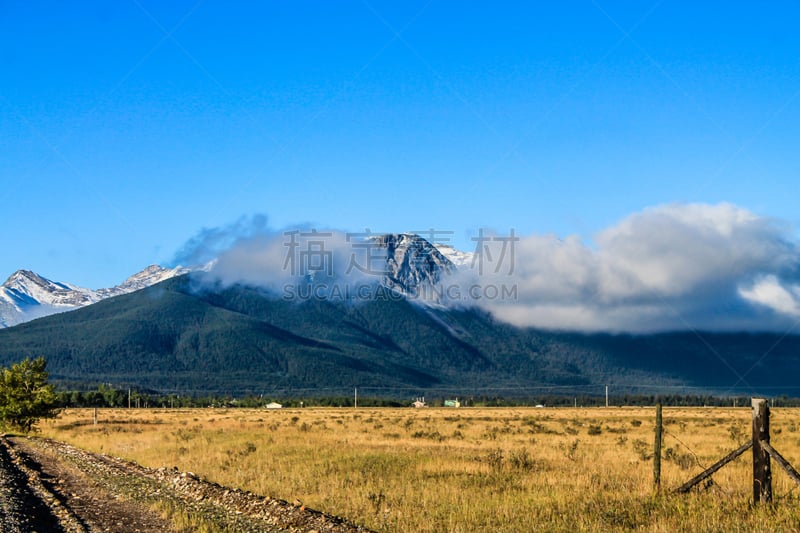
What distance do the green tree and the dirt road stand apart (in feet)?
97.9

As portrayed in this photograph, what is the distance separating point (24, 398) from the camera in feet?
175

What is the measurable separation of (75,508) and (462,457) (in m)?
12.1

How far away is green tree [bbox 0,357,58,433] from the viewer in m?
52.4

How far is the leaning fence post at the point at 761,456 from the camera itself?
14.2 meters

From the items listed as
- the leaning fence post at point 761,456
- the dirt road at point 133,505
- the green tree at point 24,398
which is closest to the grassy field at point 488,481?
the leaning fence post at point 761,456

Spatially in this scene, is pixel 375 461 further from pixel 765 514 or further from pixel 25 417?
pixel 25 417

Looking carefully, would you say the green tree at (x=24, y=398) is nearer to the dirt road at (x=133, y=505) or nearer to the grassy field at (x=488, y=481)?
the grassy field at (x=488, y=481)

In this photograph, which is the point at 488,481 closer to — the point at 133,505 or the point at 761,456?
the point at 761,456

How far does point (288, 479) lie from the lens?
21031 mm

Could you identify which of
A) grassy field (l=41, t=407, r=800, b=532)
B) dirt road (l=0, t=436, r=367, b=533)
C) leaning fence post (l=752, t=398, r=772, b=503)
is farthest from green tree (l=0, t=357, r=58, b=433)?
leaning fence post (l=752, t=398, r=772, b=503)

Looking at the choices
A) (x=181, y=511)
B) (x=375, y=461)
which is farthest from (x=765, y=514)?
(x=375, y=461)

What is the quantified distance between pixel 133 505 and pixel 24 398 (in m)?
41.0

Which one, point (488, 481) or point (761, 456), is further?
point (488, 481)

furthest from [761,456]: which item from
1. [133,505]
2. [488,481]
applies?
[133,505]
